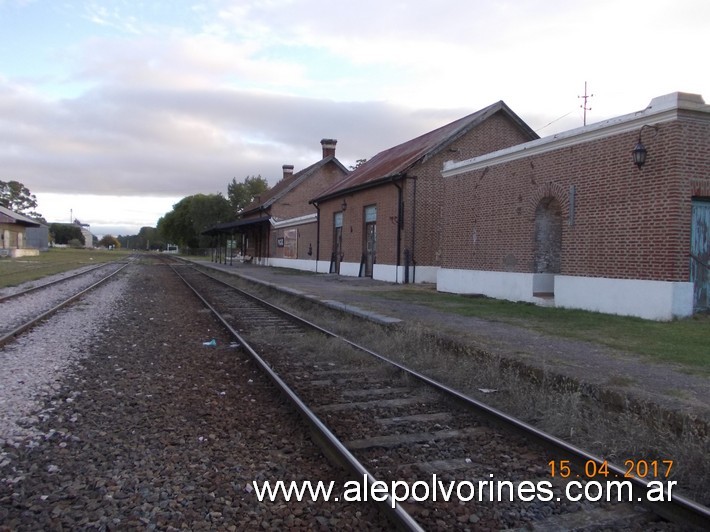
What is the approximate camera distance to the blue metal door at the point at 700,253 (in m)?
10.2

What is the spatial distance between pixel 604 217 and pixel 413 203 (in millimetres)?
9546

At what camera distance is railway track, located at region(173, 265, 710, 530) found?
11.0ft

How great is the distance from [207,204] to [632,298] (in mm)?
80352

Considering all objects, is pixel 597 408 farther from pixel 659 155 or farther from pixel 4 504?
pixel 659 155

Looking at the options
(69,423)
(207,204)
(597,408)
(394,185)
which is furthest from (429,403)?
(207,204)

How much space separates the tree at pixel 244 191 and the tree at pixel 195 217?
175 centimetres

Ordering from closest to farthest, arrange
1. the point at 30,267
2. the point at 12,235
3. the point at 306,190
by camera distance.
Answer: the point at 30,267, the point at 306,190, the point at 12,235

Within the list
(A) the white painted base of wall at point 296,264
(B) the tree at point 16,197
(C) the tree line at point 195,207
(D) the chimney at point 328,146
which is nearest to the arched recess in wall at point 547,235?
(A) the white painted base of wall at point 296,264

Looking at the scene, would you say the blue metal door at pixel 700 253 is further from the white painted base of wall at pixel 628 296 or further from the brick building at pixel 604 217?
the white painted base of wall at pixel 628 296

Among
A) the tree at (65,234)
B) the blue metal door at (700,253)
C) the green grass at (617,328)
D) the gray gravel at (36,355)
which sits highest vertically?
the tree at (65,234)

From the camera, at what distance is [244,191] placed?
88188 millimetres

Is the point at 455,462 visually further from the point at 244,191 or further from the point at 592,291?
the point at 244,191

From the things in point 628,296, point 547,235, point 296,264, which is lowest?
point 628,296

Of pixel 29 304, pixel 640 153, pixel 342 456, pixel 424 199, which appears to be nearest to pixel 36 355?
pixel 342 456
